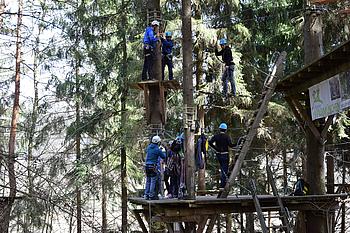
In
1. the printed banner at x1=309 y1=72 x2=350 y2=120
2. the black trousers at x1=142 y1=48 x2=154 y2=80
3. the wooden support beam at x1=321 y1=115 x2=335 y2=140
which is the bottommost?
the wooden support beam at x1=321 y1=115 x2=335 y2=140

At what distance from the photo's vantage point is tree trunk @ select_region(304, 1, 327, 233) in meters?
11.9

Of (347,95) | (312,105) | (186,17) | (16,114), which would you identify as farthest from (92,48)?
(347,95)

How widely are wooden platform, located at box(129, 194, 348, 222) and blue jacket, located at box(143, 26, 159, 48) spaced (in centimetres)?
339

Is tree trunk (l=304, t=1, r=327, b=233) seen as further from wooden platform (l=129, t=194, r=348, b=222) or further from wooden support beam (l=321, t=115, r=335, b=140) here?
wooden platform (l=129, t=194, r=348, b=222)

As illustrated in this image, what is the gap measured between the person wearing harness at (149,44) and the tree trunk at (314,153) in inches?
166

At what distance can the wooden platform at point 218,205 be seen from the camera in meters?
9.86

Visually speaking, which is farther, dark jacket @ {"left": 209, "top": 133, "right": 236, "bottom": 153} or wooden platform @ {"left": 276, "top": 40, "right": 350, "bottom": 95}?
dark jacket @ {"left": 209, "top": 133, "right": 236, "bottom": 153}

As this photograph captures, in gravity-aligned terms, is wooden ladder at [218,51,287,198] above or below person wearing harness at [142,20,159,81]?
below

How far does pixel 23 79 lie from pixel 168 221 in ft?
36.1

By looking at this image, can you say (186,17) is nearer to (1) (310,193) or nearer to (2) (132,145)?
(1) (310,193)

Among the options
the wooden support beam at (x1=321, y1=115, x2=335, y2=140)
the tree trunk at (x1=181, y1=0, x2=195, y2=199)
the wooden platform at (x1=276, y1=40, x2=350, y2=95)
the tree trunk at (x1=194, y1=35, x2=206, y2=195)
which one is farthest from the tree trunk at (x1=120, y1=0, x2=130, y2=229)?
the wooden support beam at (x1=321, y1=115, x2=335, y2=140)

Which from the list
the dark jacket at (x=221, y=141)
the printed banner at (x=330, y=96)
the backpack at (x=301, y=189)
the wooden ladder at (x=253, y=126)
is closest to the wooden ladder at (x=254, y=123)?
the wooden ladder at (x=253, y=126)

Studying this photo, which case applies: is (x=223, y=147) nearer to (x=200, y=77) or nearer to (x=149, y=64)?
(x=149, y=64)

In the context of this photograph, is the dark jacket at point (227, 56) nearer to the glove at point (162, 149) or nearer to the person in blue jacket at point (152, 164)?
the glove at point (162, 149)
